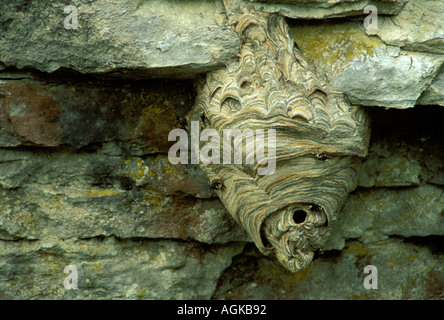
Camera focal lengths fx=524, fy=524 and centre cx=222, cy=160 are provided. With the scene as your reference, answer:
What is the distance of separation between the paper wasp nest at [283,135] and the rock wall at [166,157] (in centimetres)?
7

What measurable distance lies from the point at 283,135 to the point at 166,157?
65 cm

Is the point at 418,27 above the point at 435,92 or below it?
above

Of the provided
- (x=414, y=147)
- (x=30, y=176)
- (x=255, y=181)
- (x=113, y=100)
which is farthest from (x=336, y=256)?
(x=30, y=176)

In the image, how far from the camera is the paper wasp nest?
1.82m

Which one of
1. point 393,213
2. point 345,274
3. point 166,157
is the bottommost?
point 345,274

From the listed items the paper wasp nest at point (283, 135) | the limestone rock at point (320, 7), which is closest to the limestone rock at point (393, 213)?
the paper wasp nest at point (283, 135)

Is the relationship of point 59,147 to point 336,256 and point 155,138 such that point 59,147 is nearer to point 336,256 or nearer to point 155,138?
point 155,138

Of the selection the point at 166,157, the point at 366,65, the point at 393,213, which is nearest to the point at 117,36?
the point at 166,157

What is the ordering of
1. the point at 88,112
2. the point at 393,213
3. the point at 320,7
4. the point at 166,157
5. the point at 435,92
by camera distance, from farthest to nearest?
the point at 393,213, the point at 166,157, the point at 88,112, the point at 435,92, the point at 320,7

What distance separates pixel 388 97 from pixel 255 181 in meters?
0.57

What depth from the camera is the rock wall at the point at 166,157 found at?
1.84 meters

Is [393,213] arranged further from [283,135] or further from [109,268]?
[109,268]

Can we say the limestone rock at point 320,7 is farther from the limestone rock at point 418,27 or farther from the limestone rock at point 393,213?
the limestone rock at point 393,213

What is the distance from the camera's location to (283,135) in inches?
71.9
